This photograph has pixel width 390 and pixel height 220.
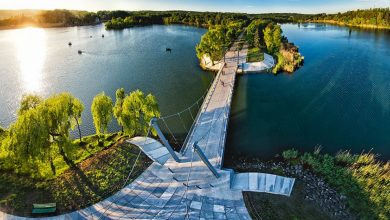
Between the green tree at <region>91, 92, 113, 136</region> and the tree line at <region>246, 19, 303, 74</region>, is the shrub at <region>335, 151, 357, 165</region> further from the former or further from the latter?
the tree line at <region>246, 19, 303, 74</region>

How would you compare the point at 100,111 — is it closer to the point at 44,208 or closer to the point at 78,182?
the point at 78,182

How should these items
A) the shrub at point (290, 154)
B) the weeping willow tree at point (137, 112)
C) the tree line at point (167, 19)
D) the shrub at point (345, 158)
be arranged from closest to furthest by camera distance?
the shrub at point (345, 158) → the shrub at point (290, 154) → the weeping willow tree at point (137, 112) → the tree line at point (167, 19)

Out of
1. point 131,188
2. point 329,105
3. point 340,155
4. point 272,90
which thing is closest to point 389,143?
point 340,155

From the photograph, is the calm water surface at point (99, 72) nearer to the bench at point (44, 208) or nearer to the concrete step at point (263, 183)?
the bench at point (44, 208)

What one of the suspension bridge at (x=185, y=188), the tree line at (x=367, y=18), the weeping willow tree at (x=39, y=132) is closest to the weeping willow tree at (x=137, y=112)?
the suspension bridge at (x=185, y=188)

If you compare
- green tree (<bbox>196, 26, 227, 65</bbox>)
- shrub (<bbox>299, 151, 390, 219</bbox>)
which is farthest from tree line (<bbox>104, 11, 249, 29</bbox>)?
shrub (<bbox>299, 151, 390, 219</bbox>)
